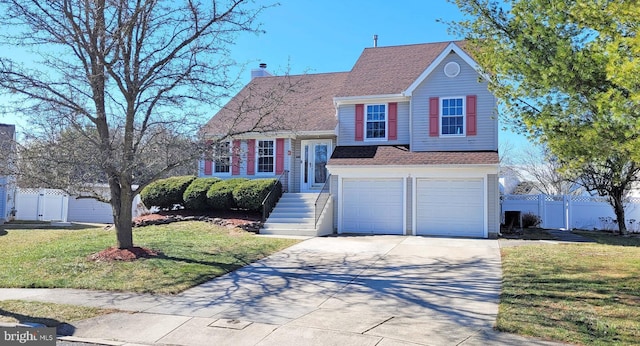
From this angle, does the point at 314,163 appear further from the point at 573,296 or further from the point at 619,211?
the point at 573,296

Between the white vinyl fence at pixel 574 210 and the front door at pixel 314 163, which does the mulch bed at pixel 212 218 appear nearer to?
the front door at pixel 314 163

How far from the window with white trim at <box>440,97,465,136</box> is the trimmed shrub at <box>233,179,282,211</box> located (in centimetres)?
729

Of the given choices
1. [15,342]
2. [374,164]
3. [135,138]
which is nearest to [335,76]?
Result: [374,164]

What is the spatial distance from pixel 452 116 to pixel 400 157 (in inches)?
106

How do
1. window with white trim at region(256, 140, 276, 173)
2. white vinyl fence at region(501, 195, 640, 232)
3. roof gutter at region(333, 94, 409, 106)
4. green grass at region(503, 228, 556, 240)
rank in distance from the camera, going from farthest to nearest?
white vinyl fence at region(501, 195, 640, 232) < window with white trim at region(256, 140, 276, 173) < roof gutter at region(333, 94, 409, 106) < green grass at region(503, 228, 556, 240)

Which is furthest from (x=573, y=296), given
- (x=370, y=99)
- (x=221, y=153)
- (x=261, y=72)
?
(x=261, y=72)

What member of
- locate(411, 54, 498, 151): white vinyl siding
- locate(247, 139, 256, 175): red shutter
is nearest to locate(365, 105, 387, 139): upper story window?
locate(411, 54, 498, 151): white vinyl siding

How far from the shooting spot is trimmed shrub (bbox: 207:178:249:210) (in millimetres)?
17969

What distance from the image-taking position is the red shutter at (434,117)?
17.5 meters

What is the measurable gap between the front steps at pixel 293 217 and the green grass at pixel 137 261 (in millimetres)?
1201

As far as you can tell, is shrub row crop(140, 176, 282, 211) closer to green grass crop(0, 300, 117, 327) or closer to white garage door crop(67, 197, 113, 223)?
white garage door crop(67, 197, 113, 223)

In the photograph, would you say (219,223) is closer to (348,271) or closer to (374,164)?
(374,164)

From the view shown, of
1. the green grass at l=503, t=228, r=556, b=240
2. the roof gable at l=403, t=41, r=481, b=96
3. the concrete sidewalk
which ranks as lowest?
the concrete sidewalk

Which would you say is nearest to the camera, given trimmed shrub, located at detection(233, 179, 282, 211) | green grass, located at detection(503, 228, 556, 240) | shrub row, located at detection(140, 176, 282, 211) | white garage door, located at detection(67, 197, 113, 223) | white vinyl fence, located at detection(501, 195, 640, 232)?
green grass, located at detection(503, 228, 556, 240)
